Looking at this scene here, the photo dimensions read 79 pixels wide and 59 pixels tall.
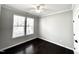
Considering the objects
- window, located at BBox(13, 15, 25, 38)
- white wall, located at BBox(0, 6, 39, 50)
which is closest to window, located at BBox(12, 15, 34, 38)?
window, located at BBox(13, 15, 25, 38)

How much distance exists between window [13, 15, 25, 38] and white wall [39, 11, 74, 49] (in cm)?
182

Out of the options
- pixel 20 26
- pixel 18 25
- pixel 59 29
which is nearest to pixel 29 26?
pixel 20 26

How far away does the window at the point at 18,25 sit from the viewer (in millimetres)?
3047

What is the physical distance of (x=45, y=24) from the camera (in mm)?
4273

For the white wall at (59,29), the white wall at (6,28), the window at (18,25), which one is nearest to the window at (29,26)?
the window at (18,25)

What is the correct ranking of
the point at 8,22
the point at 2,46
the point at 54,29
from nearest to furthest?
the point at 2,46 → the point at 8,22 → the point at 54,29

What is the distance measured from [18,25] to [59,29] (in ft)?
8.77

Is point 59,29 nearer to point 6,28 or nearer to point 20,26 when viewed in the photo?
point 20,26

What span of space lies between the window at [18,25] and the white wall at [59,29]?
1816mm

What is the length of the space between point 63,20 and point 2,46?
352 centimetres

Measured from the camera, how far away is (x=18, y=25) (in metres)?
3.30

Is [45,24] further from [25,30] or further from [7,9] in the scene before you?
[7,9]

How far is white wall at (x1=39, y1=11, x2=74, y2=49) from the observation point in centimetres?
269
